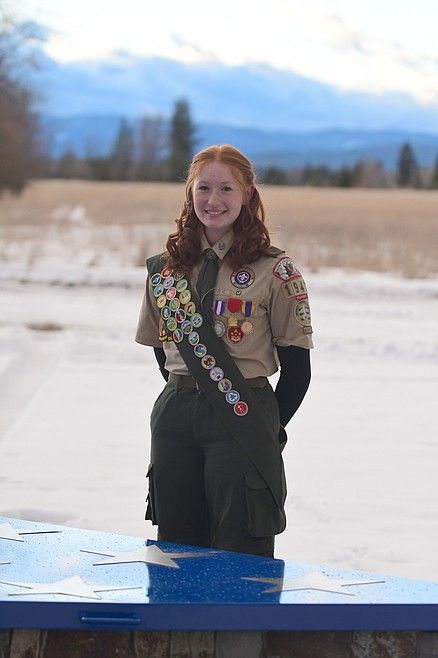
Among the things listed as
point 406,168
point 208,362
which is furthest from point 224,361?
point 406,168

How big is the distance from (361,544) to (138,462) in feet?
6.06

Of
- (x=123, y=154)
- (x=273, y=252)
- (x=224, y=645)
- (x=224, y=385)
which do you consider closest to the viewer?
(x=224, y=645)

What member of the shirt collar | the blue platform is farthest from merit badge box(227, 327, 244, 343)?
the blue platform

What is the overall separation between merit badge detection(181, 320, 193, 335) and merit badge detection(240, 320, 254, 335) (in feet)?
0.45

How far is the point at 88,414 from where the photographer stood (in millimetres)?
8258

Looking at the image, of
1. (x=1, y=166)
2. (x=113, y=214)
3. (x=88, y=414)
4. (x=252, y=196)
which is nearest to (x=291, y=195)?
(x=1, y=166)

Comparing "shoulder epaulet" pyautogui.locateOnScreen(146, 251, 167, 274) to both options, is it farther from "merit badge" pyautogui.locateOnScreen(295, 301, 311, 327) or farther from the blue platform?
the blue platform

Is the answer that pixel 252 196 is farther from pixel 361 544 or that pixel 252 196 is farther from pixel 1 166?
pixel 1 166

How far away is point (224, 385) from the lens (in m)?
3.40

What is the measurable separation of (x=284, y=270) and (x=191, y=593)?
0.93 m

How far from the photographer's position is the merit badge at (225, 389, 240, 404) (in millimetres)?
3408

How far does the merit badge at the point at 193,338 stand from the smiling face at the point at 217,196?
30cm

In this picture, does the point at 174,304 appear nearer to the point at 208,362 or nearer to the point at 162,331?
the point at 162,331

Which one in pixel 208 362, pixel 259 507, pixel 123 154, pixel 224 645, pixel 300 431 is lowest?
pixel 300 431
